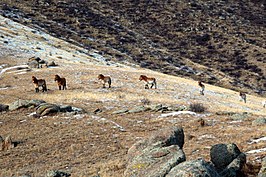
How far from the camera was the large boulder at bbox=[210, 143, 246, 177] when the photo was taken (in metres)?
11.9

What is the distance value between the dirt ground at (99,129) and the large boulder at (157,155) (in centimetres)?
148

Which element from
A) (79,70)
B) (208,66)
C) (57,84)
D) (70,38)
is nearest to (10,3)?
(70,38)

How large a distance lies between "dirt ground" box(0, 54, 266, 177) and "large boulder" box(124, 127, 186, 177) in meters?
1.48

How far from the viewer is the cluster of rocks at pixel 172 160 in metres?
9.66

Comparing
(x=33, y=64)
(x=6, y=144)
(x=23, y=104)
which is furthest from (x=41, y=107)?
(x=33, y=64)

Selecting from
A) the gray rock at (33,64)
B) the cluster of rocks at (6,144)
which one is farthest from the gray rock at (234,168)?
the gray rock at (33,64)

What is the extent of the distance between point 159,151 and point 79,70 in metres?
31.7

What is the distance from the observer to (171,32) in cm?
9531

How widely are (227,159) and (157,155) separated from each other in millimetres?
2391

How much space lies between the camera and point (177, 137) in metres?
14.1

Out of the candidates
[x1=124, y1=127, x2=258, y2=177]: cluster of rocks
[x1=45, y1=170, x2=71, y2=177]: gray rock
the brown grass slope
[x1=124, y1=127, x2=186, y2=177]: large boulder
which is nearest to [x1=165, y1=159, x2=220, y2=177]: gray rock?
[x1=124, y1=127, x2=258, y2=177]: cluster of rocks

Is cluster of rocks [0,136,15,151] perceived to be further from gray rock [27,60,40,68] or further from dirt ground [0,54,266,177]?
gray rock [27,60,40,68]

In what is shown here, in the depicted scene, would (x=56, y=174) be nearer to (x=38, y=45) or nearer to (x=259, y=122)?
(x=259, y=122)

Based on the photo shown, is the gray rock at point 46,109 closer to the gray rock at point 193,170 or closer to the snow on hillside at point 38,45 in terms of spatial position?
the gray rock at point 193,170
